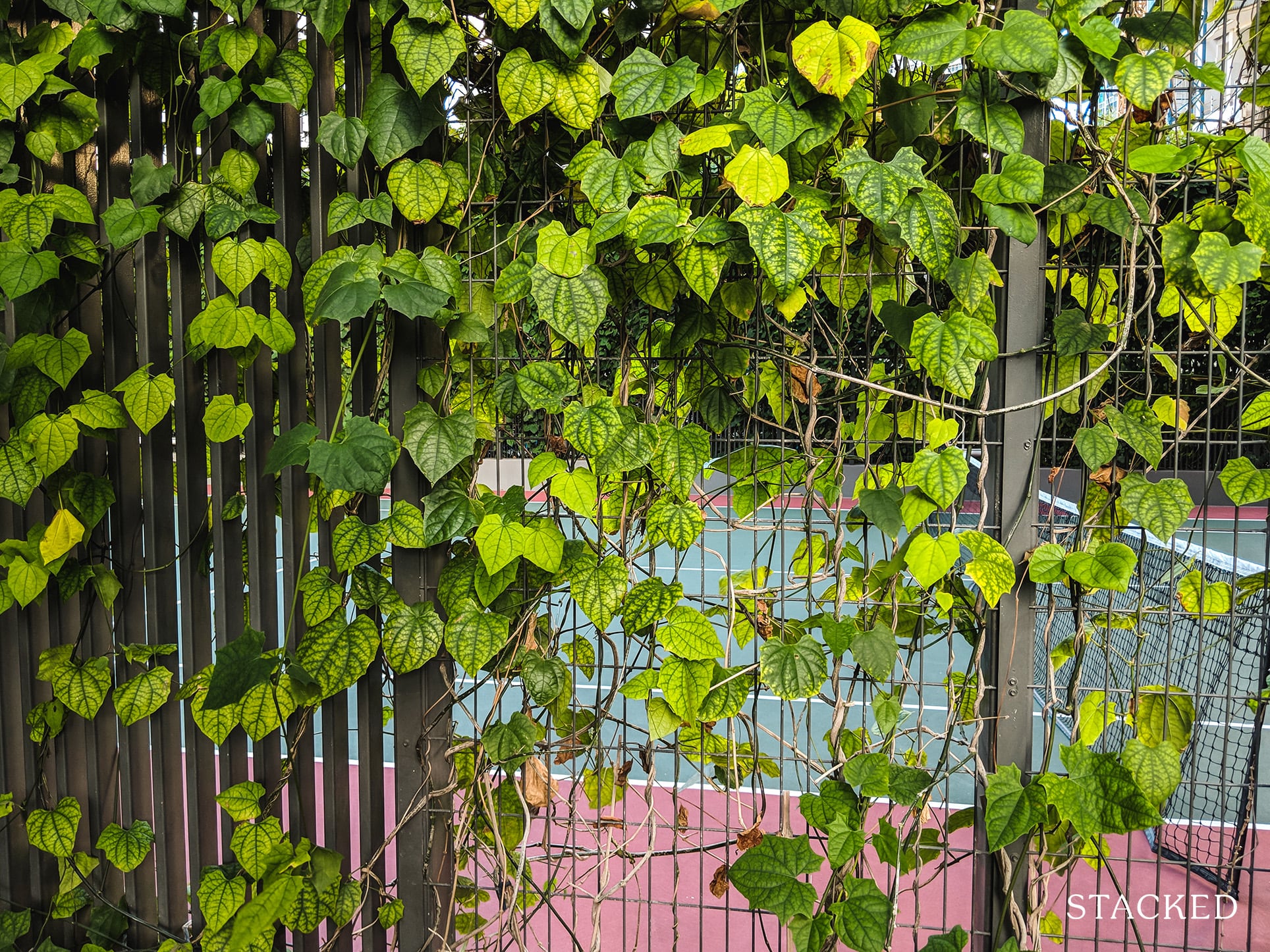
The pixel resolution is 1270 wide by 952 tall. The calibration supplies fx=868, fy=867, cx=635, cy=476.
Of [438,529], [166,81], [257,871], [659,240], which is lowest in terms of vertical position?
[257,871]

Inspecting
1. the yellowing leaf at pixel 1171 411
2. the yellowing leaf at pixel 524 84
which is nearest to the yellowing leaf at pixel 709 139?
the yellowing leaf at pixel 524 84

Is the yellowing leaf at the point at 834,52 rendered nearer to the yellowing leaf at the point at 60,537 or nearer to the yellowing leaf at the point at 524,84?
the yellowing leaf at the point at 524,84

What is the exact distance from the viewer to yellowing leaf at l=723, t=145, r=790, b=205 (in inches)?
49.4

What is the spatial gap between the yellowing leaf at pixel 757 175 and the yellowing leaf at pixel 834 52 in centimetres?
12

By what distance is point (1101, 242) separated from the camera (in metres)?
1.44

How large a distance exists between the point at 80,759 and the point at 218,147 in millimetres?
1191

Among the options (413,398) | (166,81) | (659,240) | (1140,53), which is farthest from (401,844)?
(1140,53)

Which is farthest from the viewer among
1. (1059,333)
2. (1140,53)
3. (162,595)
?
(162,595)

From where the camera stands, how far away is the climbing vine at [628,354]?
4.29ft

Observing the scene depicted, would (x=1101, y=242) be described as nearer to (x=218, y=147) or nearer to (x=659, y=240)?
(x=659, y=240)

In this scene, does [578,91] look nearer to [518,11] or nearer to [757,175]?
[518,11]

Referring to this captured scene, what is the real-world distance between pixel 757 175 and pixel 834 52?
0.67 ft

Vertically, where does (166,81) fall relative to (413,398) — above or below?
above

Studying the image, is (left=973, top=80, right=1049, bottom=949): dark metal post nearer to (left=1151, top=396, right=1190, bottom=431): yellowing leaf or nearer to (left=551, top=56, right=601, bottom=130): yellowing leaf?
(left=1151, top=396, right=1190, bottom=431): yellowing leaf
